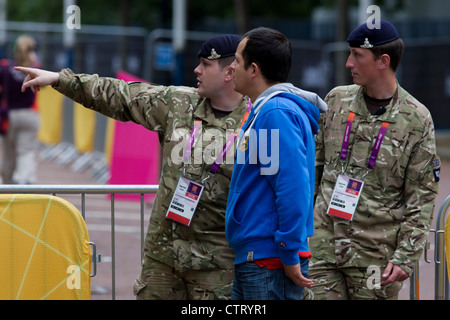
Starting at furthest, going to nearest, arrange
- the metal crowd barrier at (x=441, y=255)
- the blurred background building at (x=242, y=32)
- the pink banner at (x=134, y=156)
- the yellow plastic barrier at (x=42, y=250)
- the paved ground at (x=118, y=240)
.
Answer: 1. the blurred background building at (x=242, y=32)
2. the pink banner at (x=134, y=156)
3. the paved ground at (x=118, y=240)
4. the metal crowd barrier at (x=441, y=255)
5. the yellow plastic barrier at (x=42, y=250)

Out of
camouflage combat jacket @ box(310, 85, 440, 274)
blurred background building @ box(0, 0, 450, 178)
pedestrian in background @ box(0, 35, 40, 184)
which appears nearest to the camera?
camouflage combat jacket @ box(310, 85, 440, 274)

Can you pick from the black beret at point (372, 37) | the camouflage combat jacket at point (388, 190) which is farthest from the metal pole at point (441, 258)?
the black beret at point (372, 37)

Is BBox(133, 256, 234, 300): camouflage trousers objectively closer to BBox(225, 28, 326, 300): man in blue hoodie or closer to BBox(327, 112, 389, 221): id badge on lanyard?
BBox(225, 28, 326, 300): man in blue hoodie

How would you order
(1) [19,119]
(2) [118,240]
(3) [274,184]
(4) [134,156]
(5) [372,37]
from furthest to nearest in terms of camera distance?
1. (1) [19,119]
2. (4) [134,156]
3. (2) [118,240]
4. (5) [372,37]
5. (3) [274,184]

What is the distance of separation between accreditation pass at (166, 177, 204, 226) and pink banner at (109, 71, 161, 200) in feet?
21.0

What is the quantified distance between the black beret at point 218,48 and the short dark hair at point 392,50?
74 centimetres

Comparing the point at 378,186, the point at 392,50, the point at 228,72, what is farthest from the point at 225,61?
the point at 378,186

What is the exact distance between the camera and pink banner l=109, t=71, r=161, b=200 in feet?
34.1

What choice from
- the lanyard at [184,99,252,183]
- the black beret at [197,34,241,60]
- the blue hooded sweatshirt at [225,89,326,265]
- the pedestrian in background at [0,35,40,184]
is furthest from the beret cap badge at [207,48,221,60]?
the pedestrian in background at [0,35,40,184]

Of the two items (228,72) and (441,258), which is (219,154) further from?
(441,258)

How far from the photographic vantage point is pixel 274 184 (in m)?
3.33

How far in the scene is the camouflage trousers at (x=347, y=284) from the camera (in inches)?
162

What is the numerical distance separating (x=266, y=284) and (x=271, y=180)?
17.4 inches

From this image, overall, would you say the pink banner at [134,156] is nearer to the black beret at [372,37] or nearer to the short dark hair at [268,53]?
the black beret at [372,37]
